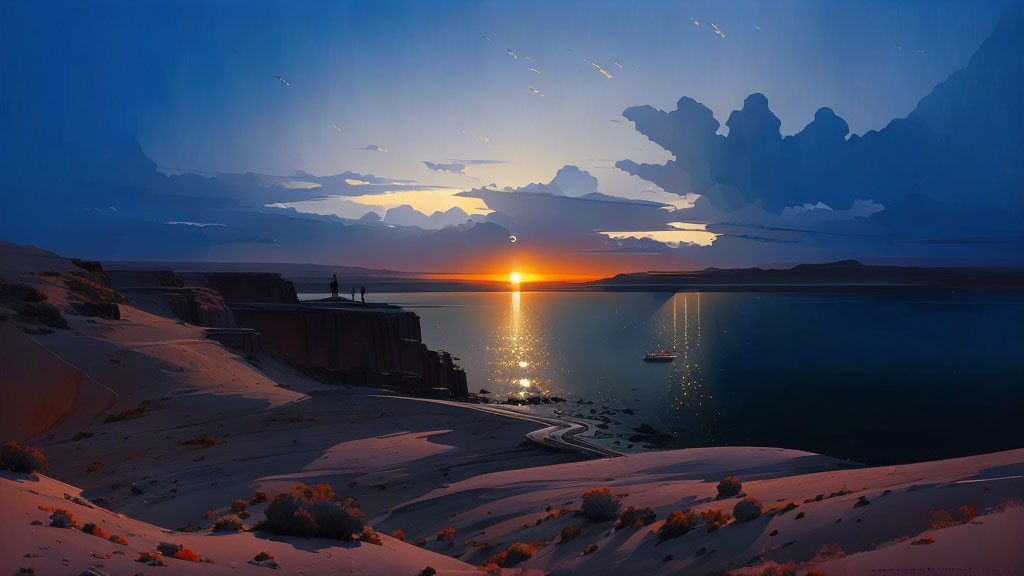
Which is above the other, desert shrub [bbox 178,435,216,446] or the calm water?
desert shrub [bbox 178,435,216,446]

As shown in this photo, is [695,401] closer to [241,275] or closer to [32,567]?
[241,275]

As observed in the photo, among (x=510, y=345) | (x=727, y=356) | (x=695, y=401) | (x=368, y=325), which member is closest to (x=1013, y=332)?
(x=727, y=356)

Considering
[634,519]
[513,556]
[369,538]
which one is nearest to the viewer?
[369,538]

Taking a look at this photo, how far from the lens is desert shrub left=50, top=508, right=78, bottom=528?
1018 centimetres

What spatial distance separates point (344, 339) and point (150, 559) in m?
53.4

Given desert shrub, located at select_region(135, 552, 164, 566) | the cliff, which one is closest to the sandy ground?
desert shrub, located at select_region(135, 552, 164, 566)

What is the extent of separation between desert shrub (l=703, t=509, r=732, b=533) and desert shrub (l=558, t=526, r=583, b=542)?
8.62 feet

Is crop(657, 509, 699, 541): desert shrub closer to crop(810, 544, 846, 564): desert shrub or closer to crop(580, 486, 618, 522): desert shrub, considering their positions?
crop(580, 486, 618, 522): desert shrub

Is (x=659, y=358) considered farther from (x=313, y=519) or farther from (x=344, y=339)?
(x=313, y=519)

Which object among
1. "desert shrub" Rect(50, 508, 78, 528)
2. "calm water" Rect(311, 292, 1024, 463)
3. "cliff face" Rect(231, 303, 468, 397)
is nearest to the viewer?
"desert shrub" Rect(50, 508, 78, 528)

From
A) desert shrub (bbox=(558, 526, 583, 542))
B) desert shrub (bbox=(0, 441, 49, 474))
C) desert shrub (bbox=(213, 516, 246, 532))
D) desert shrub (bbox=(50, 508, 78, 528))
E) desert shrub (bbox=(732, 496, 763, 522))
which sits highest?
desert shrub (bbox=(0, 441, 49, 474))

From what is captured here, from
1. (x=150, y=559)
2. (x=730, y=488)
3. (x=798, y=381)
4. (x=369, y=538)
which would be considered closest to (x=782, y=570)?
(x=730, y=488)

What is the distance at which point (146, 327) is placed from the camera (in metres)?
40.2

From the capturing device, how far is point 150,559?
9438 mm
